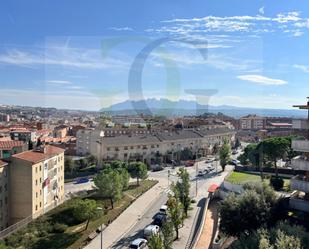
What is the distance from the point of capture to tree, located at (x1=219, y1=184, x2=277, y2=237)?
858cm

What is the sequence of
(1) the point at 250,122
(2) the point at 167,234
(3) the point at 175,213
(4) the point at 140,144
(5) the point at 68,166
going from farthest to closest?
(1) the point at 250,122, (4) the point at 140,144, (5) the point at 68,166, (3) the point at 175,213, (2) the point at 167,234

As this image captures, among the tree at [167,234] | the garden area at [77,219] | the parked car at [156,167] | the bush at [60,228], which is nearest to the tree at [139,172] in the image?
the garden area at [77,219]

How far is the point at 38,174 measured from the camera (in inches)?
556

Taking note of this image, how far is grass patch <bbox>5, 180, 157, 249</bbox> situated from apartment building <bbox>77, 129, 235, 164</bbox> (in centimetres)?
1046

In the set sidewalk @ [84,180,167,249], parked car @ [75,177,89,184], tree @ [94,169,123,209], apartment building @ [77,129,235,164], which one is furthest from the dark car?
apartment building @ [77,129,235,164]

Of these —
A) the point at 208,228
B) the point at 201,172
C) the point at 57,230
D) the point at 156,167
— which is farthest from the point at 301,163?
the point at 156,167

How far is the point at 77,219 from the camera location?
12539mm

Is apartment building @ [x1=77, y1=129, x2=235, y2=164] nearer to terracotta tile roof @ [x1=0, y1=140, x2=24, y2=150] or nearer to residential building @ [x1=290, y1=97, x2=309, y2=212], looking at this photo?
terracotta tile roof @ [x1=0, y1=140, x2=24, y2=150]

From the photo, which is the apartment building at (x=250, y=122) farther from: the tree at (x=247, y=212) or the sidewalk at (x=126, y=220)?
the tree at (x=247, y=212)

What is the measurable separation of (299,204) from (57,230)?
7630 mm

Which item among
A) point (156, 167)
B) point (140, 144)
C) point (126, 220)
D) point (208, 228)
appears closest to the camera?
point (208, 228)

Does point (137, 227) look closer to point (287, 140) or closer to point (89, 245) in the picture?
point (89, 245)

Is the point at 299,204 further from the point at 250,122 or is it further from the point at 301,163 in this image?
the point at 250,122

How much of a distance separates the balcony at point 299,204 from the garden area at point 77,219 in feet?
19.5
